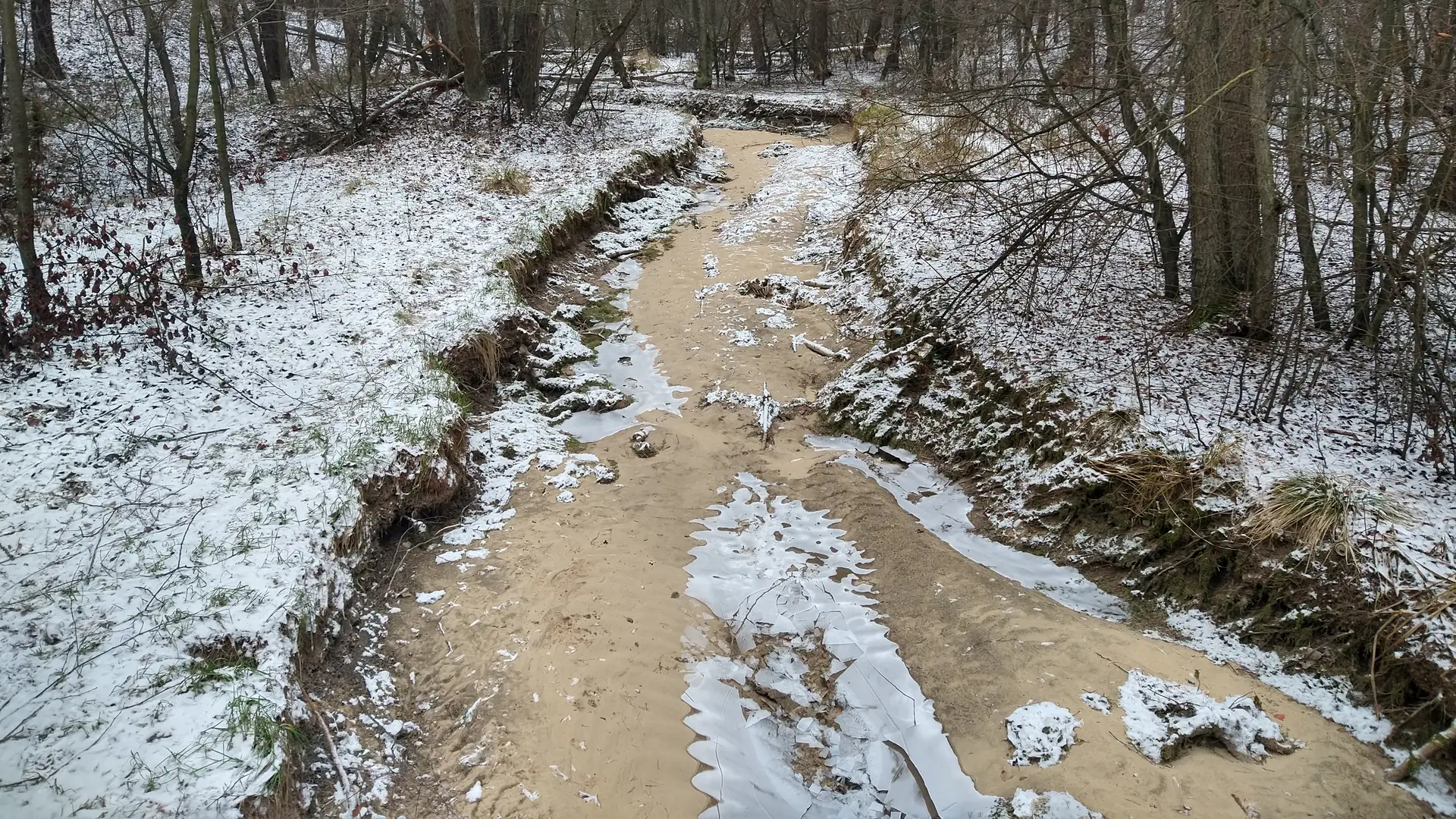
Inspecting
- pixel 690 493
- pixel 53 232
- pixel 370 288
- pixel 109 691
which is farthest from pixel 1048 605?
pixel 53 232

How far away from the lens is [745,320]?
9555 millimetres

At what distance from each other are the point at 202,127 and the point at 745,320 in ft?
36.8

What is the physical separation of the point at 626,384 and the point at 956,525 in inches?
150

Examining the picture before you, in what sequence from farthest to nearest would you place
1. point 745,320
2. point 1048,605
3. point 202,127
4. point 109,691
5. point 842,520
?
point 202,127, point 745,320, point 842,520, point 1048,605, point 109,691

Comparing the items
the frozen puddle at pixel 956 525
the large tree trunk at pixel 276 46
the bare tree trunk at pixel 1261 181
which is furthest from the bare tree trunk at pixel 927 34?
the large tree trunk at pixel 276 46

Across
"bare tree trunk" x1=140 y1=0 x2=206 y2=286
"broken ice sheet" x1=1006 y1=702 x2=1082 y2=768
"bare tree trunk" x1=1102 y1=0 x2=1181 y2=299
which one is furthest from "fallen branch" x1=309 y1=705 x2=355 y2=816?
"bare tree trunk" x1=1102 y1=0 x2=1181 y2=299

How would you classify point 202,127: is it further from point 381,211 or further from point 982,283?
point 982,283

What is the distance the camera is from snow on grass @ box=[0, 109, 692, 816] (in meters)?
3.38

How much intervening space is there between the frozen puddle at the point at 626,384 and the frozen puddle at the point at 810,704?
2.02m

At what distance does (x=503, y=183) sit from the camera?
39.0 ft

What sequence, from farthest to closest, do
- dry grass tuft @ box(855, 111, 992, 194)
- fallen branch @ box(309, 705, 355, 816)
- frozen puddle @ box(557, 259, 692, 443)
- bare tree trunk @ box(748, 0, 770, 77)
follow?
bare tree trunk @ box(748, 0, 770, 77) < dry grass tuft @ box(855, 111, 992, 194) < frozen puddle @ box(557, 259, 692, 443) < fallen branch @ box(309, 705, 355, 816)

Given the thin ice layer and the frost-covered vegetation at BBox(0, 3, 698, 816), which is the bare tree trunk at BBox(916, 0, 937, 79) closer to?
the frost-covered vegetation at BBox(0, 3, 698, 816)

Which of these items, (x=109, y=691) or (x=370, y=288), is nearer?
(x=109, y=691)

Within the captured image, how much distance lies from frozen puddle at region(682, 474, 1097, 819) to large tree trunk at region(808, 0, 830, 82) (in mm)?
23987
